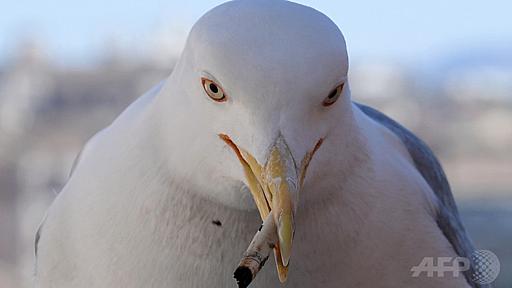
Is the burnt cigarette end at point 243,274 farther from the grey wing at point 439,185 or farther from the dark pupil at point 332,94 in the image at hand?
the grey wing at point 439,185

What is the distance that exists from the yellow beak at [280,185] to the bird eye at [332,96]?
0.09 meters

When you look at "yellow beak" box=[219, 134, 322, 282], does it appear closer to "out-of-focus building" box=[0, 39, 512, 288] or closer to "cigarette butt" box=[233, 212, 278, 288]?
"cigarette butt" box=[233, 212, 278, 288]

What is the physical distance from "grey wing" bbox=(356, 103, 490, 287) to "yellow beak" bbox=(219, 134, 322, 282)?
73 cm

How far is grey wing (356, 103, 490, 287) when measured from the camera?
2.67 m

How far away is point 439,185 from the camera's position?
2889 millimetres

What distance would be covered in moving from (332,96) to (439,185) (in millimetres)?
944

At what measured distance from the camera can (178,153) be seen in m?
2.16

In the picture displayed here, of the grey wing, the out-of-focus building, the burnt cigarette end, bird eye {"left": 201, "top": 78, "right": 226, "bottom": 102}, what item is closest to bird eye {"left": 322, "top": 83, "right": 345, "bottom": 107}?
bird eye {"left": 201, "top": 78, "right": 226, "bottom": 102}

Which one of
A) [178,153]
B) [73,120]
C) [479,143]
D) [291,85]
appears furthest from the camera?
[479,143]

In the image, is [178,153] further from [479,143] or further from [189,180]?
[479,143]

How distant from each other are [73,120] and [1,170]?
1.22 metres

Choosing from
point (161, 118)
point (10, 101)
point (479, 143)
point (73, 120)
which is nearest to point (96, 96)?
point (73, 120)

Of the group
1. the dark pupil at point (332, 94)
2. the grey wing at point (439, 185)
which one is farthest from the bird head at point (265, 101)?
the grey wing at point (439, 185)

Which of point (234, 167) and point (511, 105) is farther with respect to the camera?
point (511, 105)
